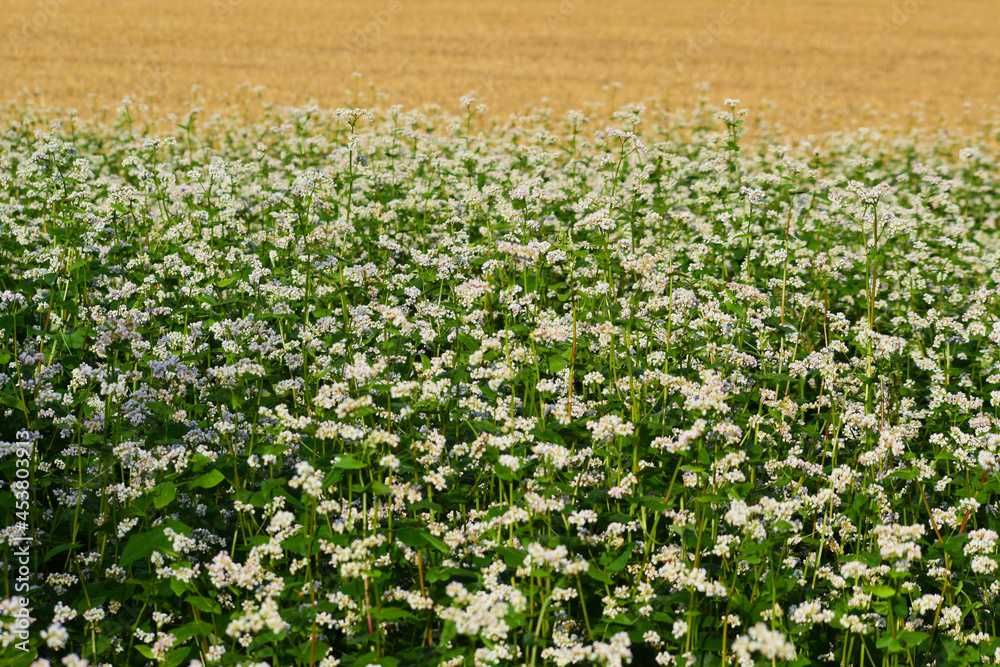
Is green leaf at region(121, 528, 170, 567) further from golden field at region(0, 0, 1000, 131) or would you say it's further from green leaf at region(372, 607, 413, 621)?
golden field at region(0, 0, 1000, 131)

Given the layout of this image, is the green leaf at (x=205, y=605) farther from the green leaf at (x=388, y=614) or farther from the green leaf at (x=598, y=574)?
the green leaf at (x=598, y=574)

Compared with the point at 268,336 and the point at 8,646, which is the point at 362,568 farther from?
the point at 268,336

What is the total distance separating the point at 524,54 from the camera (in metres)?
33.8

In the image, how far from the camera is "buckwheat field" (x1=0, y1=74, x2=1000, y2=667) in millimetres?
3807

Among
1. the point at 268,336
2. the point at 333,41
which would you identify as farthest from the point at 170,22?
the point at 268,336

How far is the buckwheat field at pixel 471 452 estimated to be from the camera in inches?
150

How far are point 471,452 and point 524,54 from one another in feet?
102

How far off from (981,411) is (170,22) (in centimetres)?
3675

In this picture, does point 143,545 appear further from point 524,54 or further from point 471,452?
point 524,54

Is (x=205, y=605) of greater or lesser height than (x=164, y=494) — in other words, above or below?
below

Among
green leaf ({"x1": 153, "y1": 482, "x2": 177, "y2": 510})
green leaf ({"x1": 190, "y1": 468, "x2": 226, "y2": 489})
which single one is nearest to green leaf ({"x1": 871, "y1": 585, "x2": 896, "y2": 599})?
green leaf ({"x1": 190, "y1": 468, "x2": 226, "y2": 489})

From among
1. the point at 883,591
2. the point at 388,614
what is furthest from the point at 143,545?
the point at 883,591

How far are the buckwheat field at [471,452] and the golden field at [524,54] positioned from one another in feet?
42.1

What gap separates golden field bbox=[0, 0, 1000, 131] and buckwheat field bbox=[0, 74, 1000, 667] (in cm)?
1284
